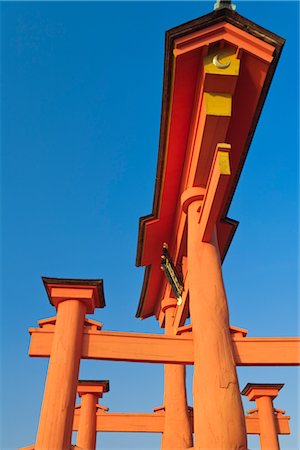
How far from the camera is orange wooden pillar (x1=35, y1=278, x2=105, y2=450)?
429 centimetres

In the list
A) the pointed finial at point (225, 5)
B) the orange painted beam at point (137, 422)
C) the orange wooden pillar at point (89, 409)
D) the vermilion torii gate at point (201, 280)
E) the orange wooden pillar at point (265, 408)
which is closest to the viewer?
the vermilion torii gate at point (201, 280)

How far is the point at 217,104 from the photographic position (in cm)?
534

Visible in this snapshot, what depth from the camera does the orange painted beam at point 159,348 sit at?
16.1 feet

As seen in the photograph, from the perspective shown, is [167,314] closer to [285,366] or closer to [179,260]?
[179,260]

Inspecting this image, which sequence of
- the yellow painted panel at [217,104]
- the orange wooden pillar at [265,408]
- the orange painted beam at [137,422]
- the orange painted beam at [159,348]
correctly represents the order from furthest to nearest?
the orange painted beam at [137,422] < the orange wooden pillar at [265,408] < the yellow painted panel at [217,104] < the orange painted beam at [159,348]

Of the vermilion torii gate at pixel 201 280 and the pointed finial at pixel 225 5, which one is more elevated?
the pointed finial at pixel 225 5

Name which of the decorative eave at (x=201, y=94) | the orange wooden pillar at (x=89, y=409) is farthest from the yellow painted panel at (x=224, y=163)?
the orange wooden pillar at (x=89, y=409)

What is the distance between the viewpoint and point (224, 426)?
4.38m

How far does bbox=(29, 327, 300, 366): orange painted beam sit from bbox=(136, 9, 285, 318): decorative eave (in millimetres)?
2741

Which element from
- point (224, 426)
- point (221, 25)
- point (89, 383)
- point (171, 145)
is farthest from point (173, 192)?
point (89, 383)

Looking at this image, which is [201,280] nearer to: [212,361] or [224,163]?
[212,361]

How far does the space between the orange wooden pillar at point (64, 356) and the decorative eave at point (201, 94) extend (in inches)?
101

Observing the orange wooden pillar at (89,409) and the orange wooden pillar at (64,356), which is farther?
the orange wooden pillar at (89,409)

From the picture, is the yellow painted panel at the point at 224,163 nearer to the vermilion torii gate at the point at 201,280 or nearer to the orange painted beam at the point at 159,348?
the vermilion torii gate at the point at 201,280
